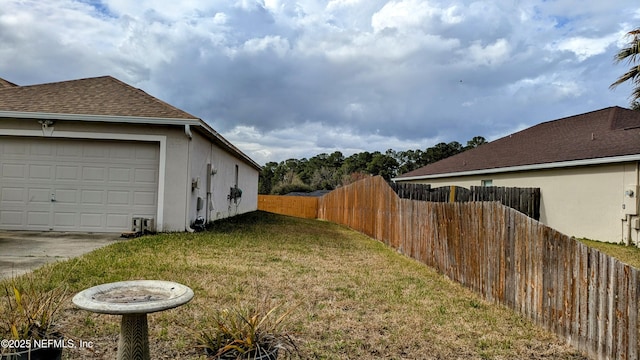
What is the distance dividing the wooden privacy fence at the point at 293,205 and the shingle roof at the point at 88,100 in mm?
18780

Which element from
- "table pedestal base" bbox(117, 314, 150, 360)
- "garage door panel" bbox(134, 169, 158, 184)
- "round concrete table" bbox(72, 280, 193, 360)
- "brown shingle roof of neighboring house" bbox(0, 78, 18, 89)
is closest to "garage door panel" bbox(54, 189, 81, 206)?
"garage door panel" bbox(134, 169, 158, 184)

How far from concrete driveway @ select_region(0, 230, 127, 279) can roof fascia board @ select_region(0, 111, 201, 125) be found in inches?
110

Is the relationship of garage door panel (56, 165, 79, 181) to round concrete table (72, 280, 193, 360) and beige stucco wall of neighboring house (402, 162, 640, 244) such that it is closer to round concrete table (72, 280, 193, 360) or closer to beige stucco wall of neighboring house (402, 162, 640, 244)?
round concrete table (72, 280, 193, 360)

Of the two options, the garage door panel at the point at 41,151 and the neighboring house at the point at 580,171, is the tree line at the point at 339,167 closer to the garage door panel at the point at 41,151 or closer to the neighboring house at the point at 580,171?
the neighboring house at the point at 580,171

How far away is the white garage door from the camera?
9.88 meters

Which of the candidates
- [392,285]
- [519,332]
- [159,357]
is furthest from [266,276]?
[519,332]

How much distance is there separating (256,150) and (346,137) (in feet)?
28.9

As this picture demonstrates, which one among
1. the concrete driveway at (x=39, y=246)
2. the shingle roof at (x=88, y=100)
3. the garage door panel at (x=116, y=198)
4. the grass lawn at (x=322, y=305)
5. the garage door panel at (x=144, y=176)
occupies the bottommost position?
the grass lawn at (x=322, y=305)

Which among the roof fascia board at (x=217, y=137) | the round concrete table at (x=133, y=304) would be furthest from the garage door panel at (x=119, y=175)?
the round concrete table at (x=133, y=304)

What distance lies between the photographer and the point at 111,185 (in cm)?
1002

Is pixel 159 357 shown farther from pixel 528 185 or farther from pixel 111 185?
pixel 528 185

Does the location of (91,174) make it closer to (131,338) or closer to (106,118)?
(106,118)

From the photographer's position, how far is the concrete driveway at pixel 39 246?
591cm

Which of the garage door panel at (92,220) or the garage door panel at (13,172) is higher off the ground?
the garage door panel at (13,172)
